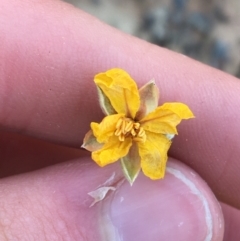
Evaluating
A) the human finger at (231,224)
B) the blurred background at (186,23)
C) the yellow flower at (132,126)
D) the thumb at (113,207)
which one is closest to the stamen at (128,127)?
the yellow flower at (132,126)

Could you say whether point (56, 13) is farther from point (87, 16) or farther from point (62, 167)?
point (62, 167)

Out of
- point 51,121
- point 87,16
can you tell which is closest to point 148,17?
point 87,16

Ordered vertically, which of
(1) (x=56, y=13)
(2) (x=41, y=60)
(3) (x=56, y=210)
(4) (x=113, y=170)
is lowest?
(3) (x=56, y=210)

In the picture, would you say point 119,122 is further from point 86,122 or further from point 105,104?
point 86,122

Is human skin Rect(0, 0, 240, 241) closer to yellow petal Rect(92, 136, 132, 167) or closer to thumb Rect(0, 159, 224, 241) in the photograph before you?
thumb Rect(0, 159, 224, 241)

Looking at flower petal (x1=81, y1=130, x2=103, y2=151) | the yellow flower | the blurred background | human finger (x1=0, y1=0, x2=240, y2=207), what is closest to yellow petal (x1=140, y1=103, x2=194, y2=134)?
the yellow flower
